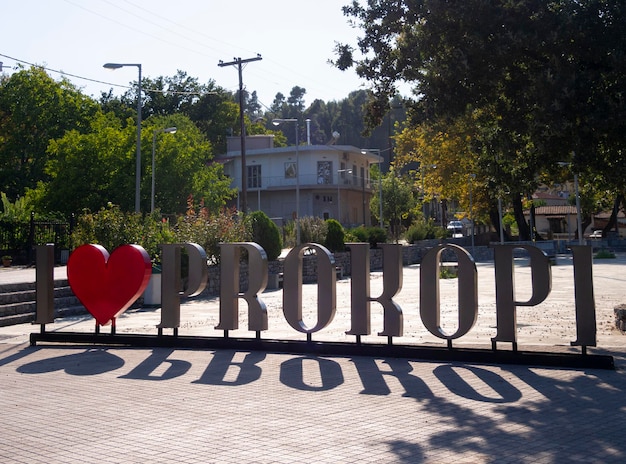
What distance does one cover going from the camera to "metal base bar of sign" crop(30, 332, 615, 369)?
32.2 feet

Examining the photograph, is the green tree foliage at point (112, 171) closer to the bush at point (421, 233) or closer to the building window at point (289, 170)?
the building window at point (289, 170)

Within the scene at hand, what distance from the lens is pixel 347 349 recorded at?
11.2 m

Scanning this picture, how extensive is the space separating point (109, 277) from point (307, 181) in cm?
4733

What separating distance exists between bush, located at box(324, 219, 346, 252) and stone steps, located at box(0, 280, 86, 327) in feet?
57.1

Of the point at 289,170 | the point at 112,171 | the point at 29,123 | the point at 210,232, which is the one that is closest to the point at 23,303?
the point at 210,232

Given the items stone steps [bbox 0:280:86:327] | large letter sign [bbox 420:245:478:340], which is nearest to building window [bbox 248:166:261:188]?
stone steps [bbox 0:280:86:327]

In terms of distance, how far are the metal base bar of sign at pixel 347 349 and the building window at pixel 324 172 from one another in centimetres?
4719

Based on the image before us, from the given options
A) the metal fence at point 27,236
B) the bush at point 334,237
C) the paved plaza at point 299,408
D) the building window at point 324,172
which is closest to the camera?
the paved plaza at point 299,408

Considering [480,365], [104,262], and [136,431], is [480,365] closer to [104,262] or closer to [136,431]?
[136,431]

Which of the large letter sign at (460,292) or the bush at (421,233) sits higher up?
the bush at (421,233)

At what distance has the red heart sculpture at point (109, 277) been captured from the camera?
1217 centimetres

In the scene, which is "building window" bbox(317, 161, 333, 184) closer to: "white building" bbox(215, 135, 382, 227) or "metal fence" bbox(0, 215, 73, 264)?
"white building" bbox(215, 135, 382, 227)

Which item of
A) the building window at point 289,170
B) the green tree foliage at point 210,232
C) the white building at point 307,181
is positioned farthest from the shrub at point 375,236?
the building window at point 289,170

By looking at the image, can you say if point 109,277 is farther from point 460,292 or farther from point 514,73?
point 514,73
